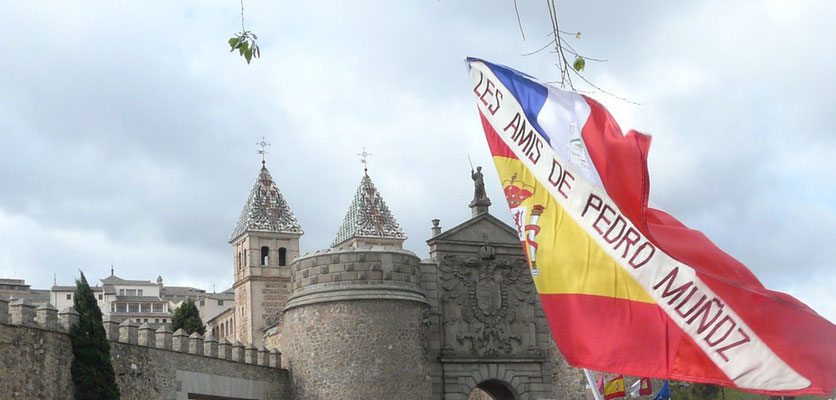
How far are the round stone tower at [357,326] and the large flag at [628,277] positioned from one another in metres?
18.4

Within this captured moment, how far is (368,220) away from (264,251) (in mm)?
6063

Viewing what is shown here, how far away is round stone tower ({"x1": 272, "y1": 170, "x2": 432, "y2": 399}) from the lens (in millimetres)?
28422

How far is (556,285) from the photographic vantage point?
995cm

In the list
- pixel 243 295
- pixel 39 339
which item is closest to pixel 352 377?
pixel 39 339

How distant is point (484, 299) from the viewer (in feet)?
103

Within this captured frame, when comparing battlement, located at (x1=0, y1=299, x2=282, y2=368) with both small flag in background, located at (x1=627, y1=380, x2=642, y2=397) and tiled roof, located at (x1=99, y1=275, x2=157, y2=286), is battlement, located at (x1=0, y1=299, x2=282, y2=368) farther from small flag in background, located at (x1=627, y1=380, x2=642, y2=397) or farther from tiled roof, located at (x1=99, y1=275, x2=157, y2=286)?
tiled roof, located at (x1=99, y1=275, x2=157, y2=286)

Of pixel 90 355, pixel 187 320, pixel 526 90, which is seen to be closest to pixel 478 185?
pixel 90 355

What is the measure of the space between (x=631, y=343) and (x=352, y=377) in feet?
63.2

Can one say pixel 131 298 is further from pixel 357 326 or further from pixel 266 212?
pixel 357 326

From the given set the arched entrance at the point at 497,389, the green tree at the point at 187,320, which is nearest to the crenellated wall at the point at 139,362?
the arched entrance at the point at 497,389

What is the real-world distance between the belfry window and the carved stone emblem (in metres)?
28.6

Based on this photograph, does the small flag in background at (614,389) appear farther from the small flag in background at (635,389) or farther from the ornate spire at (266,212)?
the ornate spire at (266,212)

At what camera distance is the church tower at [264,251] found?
5812 cm

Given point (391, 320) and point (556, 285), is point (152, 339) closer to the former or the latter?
point (391, 320)
